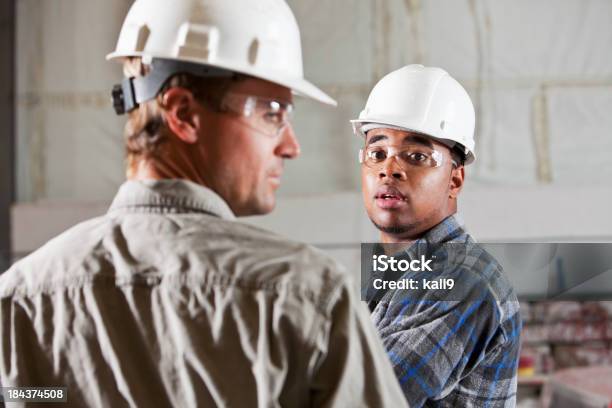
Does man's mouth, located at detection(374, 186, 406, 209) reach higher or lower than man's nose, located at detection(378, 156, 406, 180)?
lower

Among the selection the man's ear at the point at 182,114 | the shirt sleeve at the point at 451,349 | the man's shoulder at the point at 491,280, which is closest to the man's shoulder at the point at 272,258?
the man's ear at the point at 182,114

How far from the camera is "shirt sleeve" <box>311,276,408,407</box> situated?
0.71 m

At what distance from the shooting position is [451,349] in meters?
1.20

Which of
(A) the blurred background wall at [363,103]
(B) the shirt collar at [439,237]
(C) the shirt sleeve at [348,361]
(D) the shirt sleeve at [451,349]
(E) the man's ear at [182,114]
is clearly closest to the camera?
(C) the shirt sleeve at [348,361]

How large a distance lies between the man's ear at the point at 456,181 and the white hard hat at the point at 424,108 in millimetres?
31

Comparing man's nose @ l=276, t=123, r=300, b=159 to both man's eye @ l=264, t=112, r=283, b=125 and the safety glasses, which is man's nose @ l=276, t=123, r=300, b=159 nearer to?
man's eye @ l=264, t=112, r=283, b=125

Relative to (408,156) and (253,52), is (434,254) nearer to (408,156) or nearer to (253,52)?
(408,156)

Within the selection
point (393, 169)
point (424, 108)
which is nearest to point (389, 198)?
point (393, 169)

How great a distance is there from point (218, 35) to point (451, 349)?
583mm

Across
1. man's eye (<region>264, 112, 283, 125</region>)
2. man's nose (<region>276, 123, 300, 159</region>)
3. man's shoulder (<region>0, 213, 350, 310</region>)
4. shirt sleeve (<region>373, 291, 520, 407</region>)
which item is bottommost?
shirt sleeve (<region>373, 291, 520, 407</region>)

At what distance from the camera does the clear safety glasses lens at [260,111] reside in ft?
2.77

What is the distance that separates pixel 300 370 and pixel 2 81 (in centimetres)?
303

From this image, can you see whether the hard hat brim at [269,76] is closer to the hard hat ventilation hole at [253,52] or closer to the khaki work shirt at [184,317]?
the hard hat ventilation hole at [253,52]

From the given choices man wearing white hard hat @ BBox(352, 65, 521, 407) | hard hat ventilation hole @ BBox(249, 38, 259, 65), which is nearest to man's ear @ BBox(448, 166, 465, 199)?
man wearing white hard hat @ BBox(352, 65, 521, 407)
